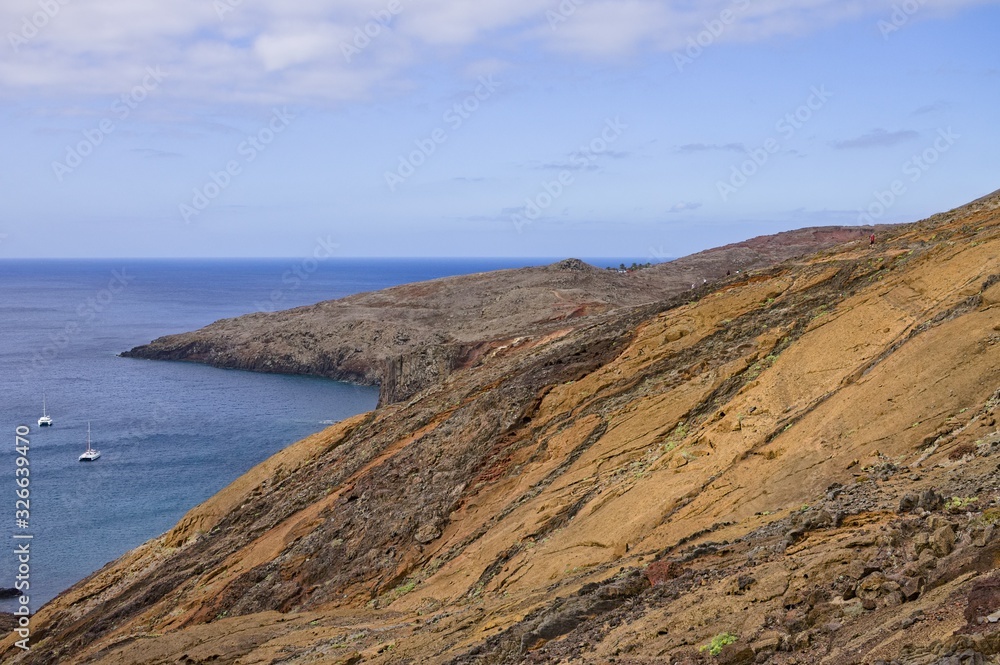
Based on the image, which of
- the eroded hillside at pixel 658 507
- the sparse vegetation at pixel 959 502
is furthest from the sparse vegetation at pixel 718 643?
the sparse vegetation at pixel 959 502

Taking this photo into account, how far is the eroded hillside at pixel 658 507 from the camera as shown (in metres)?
10.7

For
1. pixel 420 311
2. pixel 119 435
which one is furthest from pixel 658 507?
pixel 420 311

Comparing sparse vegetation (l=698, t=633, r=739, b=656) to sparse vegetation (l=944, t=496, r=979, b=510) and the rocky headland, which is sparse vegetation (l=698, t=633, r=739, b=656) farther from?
the rocky headland

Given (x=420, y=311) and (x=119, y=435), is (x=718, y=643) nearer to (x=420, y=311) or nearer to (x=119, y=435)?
(x=119, y=435)

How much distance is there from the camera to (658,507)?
56.6ft

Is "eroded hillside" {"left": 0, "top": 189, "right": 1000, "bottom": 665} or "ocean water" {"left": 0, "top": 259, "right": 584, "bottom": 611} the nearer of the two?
"eroded hillside" {"left": 0, "top": 189, "right": 1000, "bottom": 665}

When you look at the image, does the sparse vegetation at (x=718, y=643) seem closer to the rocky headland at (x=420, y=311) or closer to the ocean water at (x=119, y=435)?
the ocean water at (x=119, y=435)

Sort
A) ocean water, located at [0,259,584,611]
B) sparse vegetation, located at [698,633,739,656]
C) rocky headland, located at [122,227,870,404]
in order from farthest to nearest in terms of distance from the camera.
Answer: rocky headland, located at [122,227,870,404] < ocean water, located at [0,259,584,611] < sparse vegetation, located at [698,633,739,656]

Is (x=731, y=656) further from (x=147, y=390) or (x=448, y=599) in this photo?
(x=147, y=390)

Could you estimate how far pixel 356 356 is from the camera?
10456 cm

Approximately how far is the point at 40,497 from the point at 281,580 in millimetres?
35841

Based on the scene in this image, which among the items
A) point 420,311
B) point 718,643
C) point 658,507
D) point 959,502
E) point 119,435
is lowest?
point 119,435

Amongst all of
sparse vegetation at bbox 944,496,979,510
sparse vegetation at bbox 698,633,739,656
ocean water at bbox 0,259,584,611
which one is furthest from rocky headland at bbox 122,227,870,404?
sparse vegetation at bbox 698,633,739,656

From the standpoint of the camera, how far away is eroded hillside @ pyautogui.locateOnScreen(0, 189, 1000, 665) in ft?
35.1
